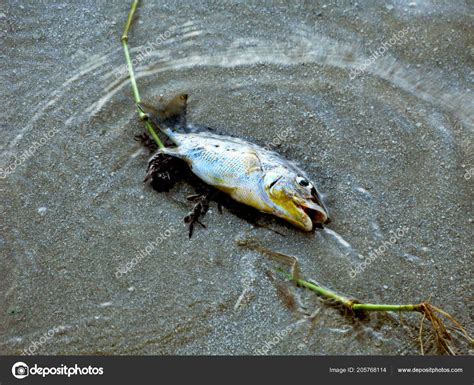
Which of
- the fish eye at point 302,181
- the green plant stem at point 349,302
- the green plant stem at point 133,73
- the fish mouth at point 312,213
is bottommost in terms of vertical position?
the green plant stem at point 349,302

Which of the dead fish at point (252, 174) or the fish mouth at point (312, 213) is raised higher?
the dead fish at point (252, 174)

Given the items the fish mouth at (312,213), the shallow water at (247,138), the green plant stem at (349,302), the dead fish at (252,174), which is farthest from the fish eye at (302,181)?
the green plant stem at (349,302)

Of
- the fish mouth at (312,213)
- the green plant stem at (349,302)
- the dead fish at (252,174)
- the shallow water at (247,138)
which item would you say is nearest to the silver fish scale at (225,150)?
the dead fish at (252,174)

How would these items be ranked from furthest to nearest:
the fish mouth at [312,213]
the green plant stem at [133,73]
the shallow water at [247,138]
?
the green plant stem at [133,73] → the fish mouth at [312,213] → the shallow water at [247,138]

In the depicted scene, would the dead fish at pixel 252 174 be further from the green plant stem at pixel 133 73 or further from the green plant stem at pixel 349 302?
the green plant stem at pixel 349 302

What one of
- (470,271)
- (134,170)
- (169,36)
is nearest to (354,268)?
(470,271)

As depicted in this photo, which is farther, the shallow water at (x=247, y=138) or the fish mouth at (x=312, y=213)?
the fish mouth at (x=312, y=213)

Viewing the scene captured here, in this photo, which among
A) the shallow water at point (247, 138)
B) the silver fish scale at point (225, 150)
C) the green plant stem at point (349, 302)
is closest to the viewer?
the green plant stem at point (349, 302)
